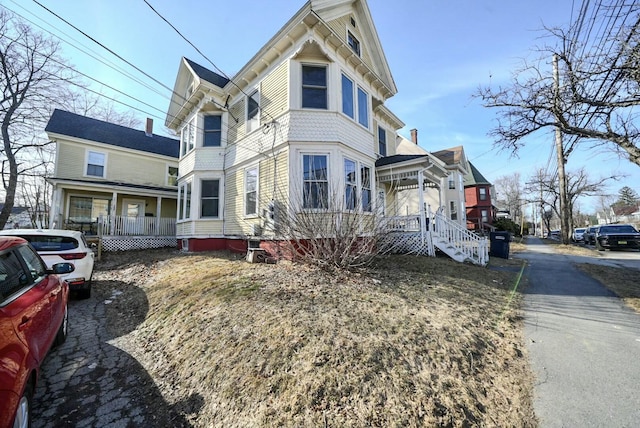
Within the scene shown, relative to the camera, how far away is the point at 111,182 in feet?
53.4

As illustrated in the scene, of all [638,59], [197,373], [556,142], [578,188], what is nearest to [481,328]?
[197,373]

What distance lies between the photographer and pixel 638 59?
5332mm

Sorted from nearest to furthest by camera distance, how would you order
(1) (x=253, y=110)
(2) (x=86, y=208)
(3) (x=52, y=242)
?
(3) (x=52, y=242), (1) (x=253, y=110), (2) (x=86, y=208)

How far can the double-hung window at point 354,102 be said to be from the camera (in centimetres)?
993

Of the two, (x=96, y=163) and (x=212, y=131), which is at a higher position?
(x=212, y=131)

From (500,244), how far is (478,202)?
28.1 metres

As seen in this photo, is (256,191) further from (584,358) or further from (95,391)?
(584,358)

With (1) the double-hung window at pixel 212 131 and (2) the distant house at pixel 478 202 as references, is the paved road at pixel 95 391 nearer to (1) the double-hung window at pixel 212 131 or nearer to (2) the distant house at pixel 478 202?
(1) the double-hung window at pixel 212 131

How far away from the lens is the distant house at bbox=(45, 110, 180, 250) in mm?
14562

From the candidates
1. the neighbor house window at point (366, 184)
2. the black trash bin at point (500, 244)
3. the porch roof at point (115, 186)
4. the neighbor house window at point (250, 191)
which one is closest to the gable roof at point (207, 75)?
the neighbor house window at point (250, 191)

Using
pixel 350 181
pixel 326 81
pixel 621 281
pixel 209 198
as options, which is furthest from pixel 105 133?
pixel 621 281

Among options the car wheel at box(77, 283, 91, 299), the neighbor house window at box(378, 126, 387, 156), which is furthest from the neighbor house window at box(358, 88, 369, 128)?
the car wheel at box(77, 283, 91, 299)

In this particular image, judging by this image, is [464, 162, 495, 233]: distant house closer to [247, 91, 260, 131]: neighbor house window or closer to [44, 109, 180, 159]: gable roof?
[247, 91, 260, 131]: neighbor house window

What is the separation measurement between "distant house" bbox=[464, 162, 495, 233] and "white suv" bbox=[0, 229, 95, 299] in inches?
1565
